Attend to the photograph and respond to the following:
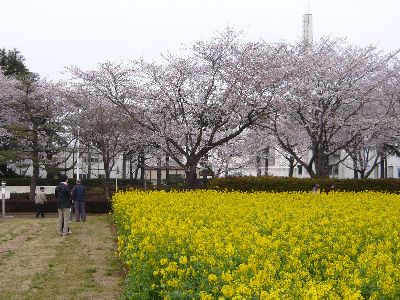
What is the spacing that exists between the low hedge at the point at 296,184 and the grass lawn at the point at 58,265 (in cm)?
639

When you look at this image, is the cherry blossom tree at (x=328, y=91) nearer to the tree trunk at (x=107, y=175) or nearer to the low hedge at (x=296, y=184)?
the low hedge at (x=296, y=184)

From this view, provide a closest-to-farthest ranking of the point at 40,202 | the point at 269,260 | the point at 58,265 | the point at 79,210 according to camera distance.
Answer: the point at 269,260, the point at 58,265, the point at 79,210, the point at 40,202

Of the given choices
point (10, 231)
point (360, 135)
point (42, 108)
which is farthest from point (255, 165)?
point (10, 231)

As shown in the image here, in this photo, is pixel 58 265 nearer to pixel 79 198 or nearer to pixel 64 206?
pixel 64 206

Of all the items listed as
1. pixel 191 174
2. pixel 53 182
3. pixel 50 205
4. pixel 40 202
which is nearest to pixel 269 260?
pixel 40 202

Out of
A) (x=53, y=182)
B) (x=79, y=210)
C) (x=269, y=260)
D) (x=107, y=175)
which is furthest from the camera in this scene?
(x=53, y=182)

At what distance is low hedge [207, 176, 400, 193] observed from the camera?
23938 millimetres

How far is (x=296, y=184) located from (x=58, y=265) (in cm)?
1371

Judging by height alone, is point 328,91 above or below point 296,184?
above

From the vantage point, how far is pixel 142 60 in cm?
2986

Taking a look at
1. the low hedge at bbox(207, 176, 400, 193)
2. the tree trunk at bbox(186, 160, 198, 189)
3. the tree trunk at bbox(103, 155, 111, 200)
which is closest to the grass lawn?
the low hedge at bbox(207, 176, 400, 193)

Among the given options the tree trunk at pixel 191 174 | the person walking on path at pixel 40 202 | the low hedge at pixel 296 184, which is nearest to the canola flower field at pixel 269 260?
the low hedge at pixel 296 184

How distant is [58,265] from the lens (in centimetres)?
1173

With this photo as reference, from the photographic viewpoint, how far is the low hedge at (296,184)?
78.5 feet
